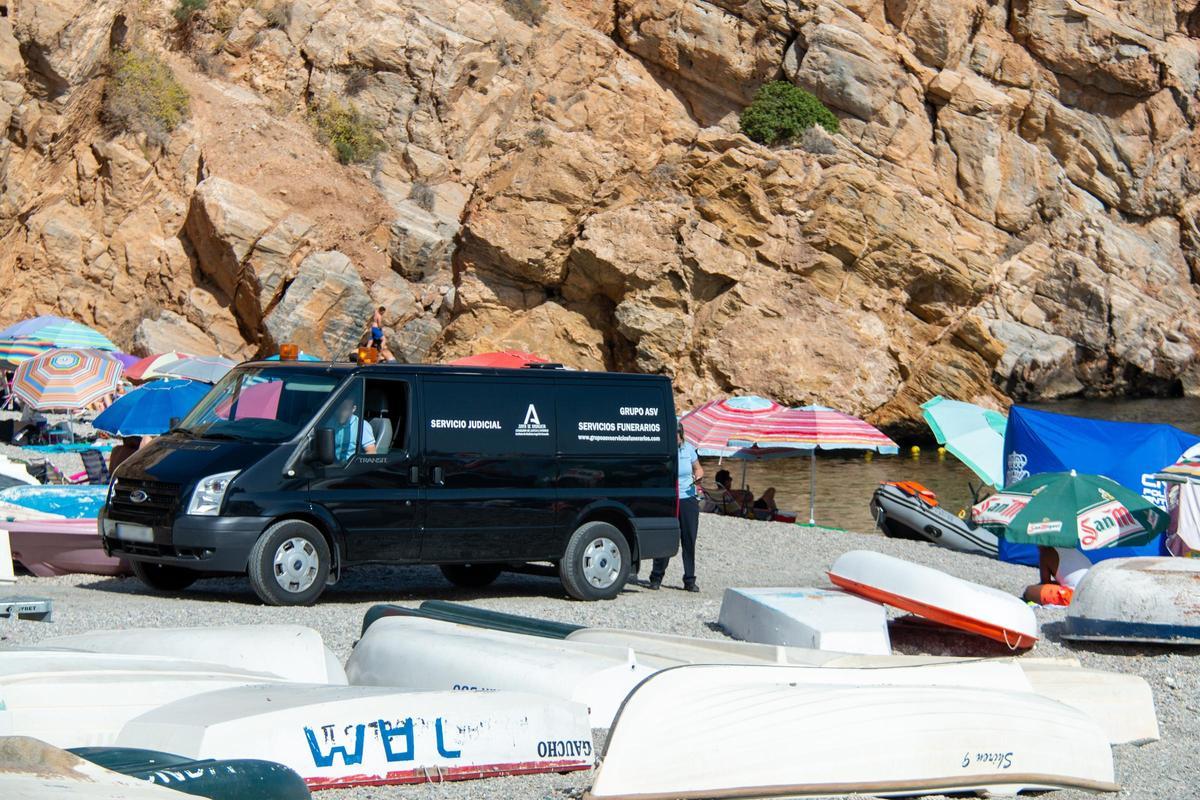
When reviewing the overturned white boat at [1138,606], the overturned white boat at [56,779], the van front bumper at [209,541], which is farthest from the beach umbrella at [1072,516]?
the overturned white boat at [56,779]

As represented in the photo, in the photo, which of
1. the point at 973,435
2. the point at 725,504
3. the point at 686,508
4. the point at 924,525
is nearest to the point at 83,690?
the point at 686,508

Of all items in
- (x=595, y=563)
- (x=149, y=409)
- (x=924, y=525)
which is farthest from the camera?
(x=924, y=525)

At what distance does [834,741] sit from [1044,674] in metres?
2.61

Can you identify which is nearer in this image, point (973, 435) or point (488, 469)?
point (488, 469)

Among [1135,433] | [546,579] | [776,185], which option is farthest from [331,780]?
[776,185]

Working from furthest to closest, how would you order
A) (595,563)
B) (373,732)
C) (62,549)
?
(62,549), (595,563), (373,732)

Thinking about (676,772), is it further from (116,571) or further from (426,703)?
(116,571)

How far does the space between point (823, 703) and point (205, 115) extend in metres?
39.6

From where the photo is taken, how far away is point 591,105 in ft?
156

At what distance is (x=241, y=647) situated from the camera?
807 centimetres

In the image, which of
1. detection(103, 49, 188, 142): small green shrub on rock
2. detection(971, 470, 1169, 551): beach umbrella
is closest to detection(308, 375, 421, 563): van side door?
detection(971, 470, 1169, 551): beach umbrella

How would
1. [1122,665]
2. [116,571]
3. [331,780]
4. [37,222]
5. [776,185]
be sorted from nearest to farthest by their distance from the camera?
[331,780], [1122,665], [116,571], [37,222], [776,185]

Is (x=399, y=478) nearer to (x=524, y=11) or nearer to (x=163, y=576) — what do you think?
(x=163, y=576)

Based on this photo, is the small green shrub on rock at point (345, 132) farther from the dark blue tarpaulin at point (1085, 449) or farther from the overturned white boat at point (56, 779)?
the overturned white boat at point (56, 779)
